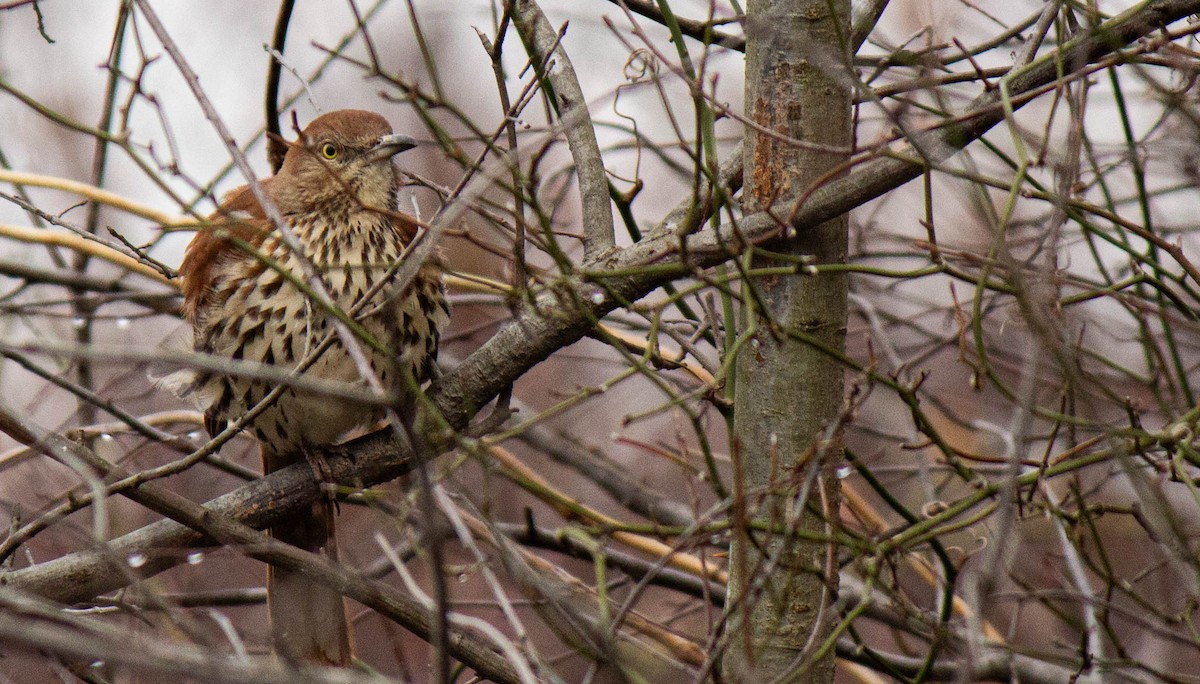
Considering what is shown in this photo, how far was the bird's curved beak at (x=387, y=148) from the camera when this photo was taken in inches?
154

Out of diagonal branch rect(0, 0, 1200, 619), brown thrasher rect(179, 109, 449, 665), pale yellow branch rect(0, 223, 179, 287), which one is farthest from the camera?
pale yellow branch rect(0, 223, 179, 287)

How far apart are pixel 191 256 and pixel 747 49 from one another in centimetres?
214

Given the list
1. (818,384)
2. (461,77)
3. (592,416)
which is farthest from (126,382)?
(461,77)

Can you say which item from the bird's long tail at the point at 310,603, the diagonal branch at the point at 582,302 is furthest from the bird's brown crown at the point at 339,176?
the diagonal branch at the point at 582,302

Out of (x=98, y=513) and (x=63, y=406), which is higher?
(x=63, y=406)

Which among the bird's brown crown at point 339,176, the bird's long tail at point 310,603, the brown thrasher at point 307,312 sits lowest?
the bird's long tail at point 310,603

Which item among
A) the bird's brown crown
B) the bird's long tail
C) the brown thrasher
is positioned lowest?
the bird's long tail

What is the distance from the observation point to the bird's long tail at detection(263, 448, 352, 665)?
133 inches

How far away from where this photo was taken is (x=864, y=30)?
8.58ft

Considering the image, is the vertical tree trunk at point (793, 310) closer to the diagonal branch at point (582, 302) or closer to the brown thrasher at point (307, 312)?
the diagonal branch at point (582, 302)

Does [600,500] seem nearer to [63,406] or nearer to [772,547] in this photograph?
[63,406]

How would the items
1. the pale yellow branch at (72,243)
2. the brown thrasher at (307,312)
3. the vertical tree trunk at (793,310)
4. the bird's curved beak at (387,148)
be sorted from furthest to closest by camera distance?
the bird's curved beak at (387,148)
the pale yellow branch at (72,243)
the brown thrasher at (307,312)
the vertical tree trunk at (793,310)

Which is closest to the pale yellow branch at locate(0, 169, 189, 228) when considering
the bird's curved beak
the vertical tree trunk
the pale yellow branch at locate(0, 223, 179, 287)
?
the pale yellow branch at locate(0, 223, 179, 287)

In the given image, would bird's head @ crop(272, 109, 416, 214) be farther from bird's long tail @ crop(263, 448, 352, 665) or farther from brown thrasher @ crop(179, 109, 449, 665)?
bird's long tail @ crop(263, 448, 352, 665)
